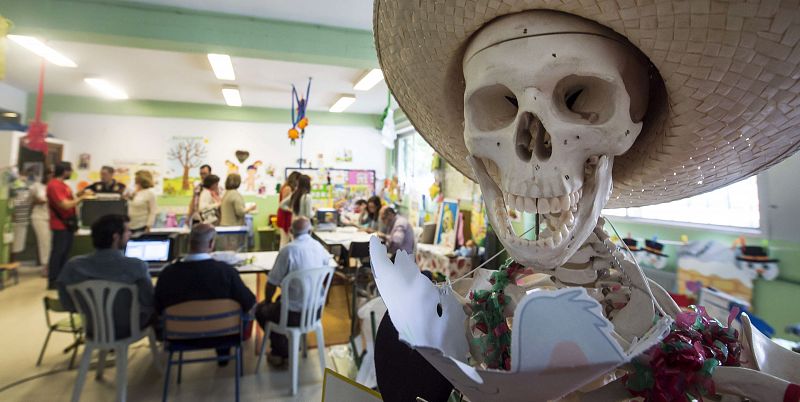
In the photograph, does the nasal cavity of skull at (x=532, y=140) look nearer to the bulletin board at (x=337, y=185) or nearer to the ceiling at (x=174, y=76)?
the ceiling at (x=174, y=76)

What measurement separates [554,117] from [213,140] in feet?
23.8

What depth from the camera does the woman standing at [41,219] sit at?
4.87 m

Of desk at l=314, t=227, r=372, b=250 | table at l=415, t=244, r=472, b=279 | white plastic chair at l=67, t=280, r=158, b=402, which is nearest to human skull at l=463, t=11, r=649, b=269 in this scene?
white plastic chair at l=67, t=280, r=158, b=402

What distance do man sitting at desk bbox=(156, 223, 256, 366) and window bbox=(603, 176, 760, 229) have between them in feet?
7.02

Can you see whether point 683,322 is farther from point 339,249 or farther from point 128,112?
point 128,112

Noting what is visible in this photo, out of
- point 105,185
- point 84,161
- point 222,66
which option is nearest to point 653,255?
point 222,66

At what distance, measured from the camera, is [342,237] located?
15.0ft

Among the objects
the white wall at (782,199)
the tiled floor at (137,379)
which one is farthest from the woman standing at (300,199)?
the white wall at (782,199)

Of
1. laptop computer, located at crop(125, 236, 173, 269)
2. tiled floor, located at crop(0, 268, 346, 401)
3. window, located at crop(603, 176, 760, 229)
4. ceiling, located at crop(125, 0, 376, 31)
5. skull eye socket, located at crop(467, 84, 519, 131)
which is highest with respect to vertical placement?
ceiling, located at crop(125, 0, 376, 31)

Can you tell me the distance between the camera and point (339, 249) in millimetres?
4523

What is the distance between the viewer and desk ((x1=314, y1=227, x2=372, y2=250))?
426 centimetres

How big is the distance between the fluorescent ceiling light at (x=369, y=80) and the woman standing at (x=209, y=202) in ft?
7.40

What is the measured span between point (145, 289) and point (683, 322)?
8.79 ft

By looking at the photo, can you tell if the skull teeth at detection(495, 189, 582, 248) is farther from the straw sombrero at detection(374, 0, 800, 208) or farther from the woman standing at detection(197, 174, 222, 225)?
the woman standing at detection(197, 174, 222, 225)
